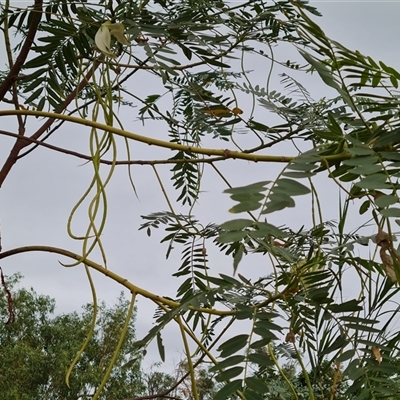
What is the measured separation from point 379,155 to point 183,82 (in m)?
0.55

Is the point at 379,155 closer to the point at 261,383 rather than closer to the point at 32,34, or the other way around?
the point at 261,383

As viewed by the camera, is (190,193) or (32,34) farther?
(190,193)

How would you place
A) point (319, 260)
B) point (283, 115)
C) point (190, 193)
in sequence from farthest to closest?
point (190, 193), point (283, 115), point (319, 260)

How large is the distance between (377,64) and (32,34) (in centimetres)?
41

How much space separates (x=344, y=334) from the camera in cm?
34

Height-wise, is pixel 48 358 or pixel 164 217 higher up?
pixel 48 358

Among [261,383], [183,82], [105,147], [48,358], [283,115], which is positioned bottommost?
[261,383]

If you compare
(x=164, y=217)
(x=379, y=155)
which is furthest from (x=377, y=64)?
(x=164, y=217)

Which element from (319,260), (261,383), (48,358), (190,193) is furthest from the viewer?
(48,358)

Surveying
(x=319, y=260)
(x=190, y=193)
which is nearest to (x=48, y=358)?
(x=190, y=193)

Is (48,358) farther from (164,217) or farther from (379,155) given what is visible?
(379,155)

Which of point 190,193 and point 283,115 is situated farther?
point 190,193

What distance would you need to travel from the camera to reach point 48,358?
4.98 metres

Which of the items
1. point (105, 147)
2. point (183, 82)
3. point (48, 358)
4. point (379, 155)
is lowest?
point (379, 155)
